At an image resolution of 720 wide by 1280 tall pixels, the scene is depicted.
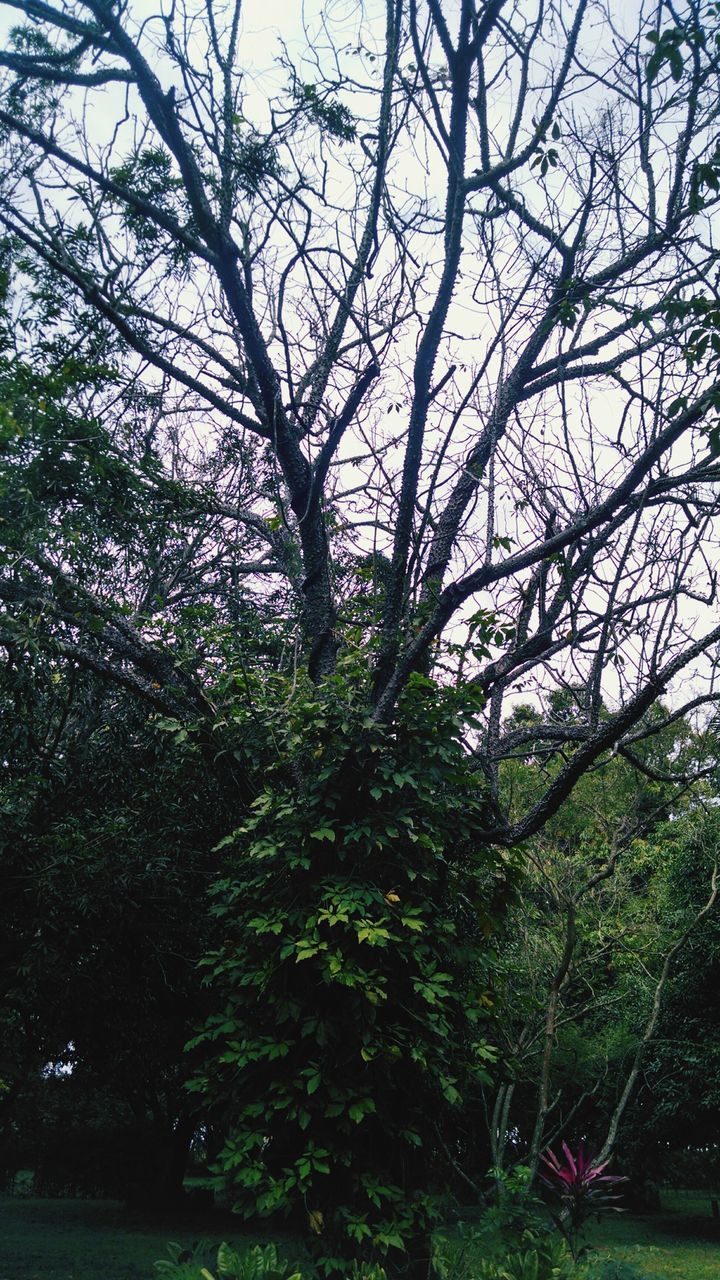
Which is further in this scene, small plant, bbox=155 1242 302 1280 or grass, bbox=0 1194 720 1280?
grass, bbox=0 1194 720 1280

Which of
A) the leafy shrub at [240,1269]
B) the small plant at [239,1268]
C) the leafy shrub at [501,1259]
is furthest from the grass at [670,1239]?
the small plant at [239,1268]

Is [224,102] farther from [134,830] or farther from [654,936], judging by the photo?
[654,936]

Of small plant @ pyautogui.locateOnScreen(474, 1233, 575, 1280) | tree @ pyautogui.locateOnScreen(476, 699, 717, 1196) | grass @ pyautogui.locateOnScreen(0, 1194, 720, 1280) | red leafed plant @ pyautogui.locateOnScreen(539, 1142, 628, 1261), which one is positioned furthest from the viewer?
grass @ pyautogui.locateOnScreen(0, 1194, 720, 1280)

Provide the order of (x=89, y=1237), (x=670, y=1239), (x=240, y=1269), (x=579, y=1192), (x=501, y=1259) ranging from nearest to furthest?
1. (x=240, y=1269)
2. (x=501, y=1259)
3. (x=579, y=1192)
4. (x=89, y=1237)
5. (x=670, y=1239)

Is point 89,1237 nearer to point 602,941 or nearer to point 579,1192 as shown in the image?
point 602,941

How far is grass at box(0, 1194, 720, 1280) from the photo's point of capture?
391 inches

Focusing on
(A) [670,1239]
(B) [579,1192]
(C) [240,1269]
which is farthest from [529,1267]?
(A) [670,1239]

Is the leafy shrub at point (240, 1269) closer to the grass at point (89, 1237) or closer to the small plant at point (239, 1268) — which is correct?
the small plant at point (239, 1268)

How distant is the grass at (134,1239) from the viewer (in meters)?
9.92

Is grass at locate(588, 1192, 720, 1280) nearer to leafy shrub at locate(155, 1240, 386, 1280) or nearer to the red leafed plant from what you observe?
the red leafed plant

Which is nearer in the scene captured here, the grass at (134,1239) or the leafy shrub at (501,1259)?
the leafy shrub at (501,1259)

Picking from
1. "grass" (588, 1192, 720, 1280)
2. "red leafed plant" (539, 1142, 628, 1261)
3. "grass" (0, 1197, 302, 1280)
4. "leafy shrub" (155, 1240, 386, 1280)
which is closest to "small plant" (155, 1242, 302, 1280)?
"leafy shrub" (155, 1240, 386, 1280)

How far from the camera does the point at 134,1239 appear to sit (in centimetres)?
1227

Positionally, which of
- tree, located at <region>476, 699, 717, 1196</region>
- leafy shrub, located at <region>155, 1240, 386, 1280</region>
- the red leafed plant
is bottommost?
the red leafed plant
